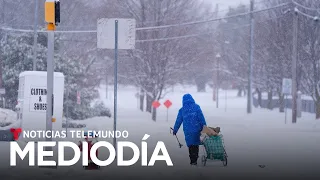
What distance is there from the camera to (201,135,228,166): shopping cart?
40.5 ft

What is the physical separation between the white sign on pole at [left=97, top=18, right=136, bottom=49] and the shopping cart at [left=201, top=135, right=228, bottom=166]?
2924mm

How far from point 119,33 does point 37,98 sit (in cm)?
508

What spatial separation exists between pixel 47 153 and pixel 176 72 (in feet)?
76.2

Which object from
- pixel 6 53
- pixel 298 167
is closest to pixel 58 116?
pixel 298 167

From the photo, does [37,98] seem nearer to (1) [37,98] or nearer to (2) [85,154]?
(1) [37,98]

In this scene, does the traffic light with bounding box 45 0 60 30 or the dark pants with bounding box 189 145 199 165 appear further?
the dark pants with bounding box 189 145 199 165

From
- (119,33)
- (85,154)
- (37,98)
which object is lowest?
(85,154)

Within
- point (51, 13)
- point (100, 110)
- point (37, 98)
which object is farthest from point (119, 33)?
point (100, 110)

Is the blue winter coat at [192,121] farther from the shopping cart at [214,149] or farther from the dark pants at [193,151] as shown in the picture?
the shopping cart at [214,149]

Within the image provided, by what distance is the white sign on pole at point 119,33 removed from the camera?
1346cm

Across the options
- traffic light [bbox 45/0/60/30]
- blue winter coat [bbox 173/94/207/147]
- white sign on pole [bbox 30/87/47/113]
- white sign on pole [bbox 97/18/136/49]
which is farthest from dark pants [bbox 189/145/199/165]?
white sign on pole [bbox 30/87/47/113]

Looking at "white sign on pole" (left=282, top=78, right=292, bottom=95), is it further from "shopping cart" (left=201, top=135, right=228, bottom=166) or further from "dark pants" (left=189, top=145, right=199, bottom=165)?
"dark pants" (left=189, top=145, right=199, bottom=165)

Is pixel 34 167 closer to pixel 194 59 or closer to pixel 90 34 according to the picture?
pixel 194 59

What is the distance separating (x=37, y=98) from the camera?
1745cm
